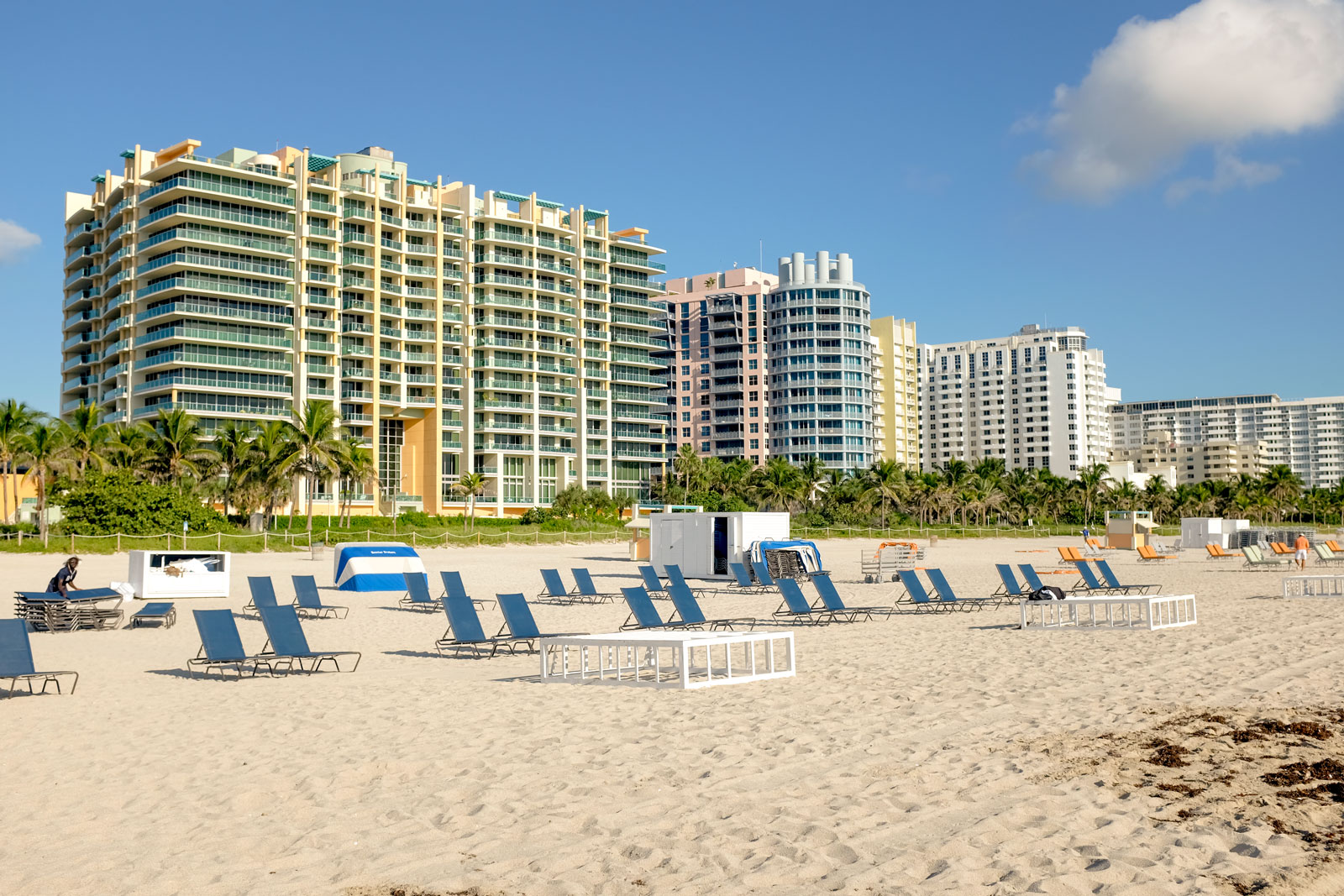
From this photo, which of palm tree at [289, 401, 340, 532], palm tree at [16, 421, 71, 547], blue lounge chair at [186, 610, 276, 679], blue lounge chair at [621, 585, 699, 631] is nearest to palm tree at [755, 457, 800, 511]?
palm tree at [289, 401, 340, 532]

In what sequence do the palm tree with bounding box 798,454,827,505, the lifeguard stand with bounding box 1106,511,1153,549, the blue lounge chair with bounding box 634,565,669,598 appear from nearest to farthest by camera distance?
the blue lounge chair with bounding box 634,565,669,598 < the lifeguard stand with bounding box 1106,511,1153,549 < the palm tree with bounding box 798,454,827,505

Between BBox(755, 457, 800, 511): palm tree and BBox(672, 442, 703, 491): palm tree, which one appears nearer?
BBox(755, 457, 800, 511): palm tree

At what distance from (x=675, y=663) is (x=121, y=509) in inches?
1479

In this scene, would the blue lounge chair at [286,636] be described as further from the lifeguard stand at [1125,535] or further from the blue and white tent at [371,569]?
the lifeguard stand at [1125,535]

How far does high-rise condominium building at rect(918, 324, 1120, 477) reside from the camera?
530ft

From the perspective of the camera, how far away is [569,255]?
93.1m

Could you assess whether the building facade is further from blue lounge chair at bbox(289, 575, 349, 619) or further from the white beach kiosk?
blue lounge chair at bbox(289, 575, 349, 619)

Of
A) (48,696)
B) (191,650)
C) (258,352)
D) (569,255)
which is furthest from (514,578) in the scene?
(569,255)

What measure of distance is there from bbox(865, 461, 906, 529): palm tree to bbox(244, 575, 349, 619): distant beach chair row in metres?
68.3

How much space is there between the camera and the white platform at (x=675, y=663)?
1043cm

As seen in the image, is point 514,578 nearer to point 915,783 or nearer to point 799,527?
point 915,783

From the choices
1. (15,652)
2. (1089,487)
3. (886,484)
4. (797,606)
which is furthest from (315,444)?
(1089,487)

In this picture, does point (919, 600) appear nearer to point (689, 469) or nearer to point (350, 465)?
point (350, 465)

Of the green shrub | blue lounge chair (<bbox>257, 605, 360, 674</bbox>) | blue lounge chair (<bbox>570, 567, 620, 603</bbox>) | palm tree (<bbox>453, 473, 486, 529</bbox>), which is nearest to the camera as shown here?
blue lounge chair (<bbox>257, 605, 360, 674</bbox>)
